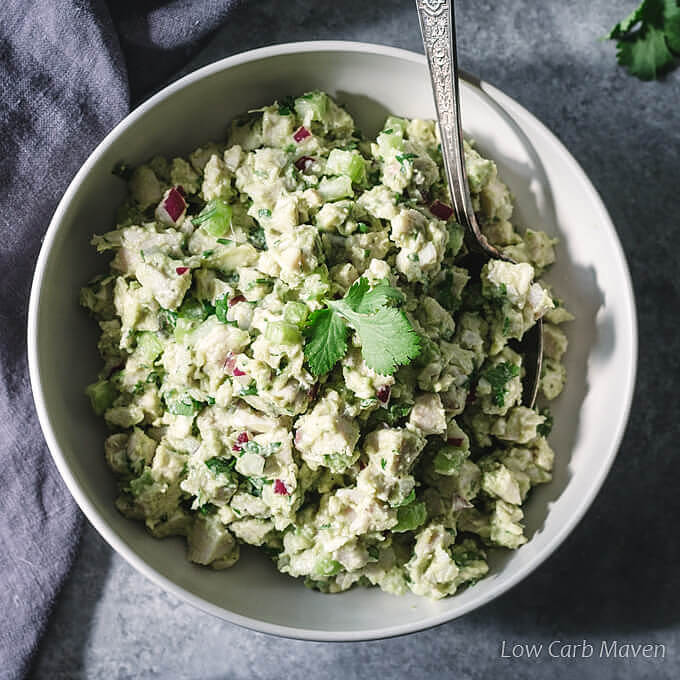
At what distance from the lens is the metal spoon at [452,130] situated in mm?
1953

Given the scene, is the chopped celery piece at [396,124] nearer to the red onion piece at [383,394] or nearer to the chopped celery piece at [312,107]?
the chopped celery piece at [312,107]

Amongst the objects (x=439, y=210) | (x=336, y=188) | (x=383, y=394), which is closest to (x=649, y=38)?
(x=439, y=210)

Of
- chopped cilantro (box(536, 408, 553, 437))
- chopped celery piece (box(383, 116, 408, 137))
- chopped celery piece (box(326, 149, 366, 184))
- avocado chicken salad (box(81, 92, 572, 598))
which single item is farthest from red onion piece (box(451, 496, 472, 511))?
chopped celery piece (box(383, 116, 408, 137))

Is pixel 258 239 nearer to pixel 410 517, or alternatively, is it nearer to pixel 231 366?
pixel 231 366

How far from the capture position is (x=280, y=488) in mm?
2043

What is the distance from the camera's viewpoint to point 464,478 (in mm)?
2209

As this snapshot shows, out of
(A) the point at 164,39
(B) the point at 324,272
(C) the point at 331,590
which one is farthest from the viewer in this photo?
(A) the point at 164,39

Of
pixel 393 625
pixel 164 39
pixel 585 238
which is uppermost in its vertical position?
pixel 164 39

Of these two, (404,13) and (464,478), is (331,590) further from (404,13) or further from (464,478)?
(404,13)

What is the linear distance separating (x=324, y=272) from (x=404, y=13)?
1.20 meters

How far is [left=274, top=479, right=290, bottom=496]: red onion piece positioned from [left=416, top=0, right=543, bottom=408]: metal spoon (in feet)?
2.55

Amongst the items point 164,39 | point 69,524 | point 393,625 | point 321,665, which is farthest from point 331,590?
point 164,39

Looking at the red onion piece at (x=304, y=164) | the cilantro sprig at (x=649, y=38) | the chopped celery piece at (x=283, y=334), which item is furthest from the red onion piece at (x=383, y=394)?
the cilantro sprig at (x=649, y=38)

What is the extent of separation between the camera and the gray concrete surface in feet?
8.91
